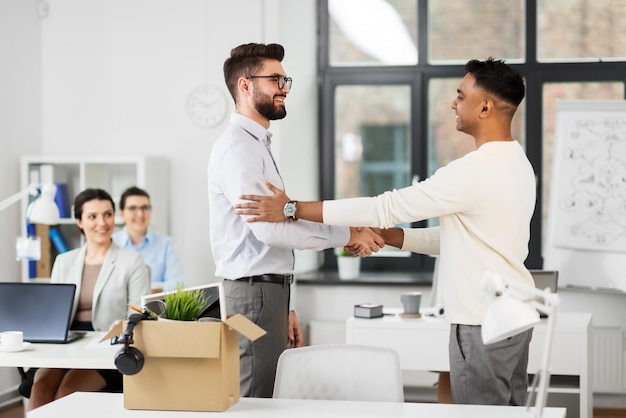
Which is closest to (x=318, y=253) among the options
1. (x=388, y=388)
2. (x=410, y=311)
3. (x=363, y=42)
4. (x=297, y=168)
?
(x=297, y=168)

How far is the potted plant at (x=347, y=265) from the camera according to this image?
258 inches

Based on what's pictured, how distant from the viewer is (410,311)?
5.08 metres

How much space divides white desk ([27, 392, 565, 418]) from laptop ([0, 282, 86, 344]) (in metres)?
1.31

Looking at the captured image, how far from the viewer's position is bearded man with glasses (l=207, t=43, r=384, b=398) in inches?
127

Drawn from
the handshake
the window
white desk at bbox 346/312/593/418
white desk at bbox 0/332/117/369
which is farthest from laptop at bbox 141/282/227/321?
the window

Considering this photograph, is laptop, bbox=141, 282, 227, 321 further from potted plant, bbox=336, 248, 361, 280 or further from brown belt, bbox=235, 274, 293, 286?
potted plant, bbox=336, 248, 361, 280

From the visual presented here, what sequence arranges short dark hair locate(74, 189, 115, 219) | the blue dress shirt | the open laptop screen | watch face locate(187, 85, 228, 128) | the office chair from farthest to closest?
watch face locate(187, 85, 228, 128) → the blue dress shirt → short dark hair locate(74, 189, 115, 219) → the open laptop screen → the office chair

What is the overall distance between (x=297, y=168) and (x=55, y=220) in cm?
237

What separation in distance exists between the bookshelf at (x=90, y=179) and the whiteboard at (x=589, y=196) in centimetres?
262

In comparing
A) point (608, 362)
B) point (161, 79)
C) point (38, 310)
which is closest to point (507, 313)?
point (38, 310)

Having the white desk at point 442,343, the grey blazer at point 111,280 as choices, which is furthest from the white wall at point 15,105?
the white desk at point 442,343

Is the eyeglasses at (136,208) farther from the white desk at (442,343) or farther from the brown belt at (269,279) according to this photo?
the brown belt at (269,279)

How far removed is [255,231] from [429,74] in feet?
13.1

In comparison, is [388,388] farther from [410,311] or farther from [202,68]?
[202,68]
